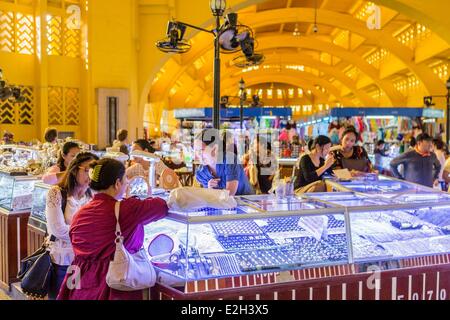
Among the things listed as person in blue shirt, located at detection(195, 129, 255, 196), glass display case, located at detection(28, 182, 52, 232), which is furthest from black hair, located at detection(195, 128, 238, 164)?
glass display case, located at detection(28, 182, 52, 232)

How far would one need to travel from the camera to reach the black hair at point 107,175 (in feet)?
8.14

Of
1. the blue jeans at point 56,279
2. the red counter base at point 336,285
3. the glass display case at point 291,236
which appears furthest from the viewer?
the blue jeans at point 56,279

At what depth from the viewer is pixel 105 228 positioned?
2441 millimetres

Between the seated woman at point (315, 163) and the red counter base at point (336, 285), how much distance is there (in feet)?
5.53

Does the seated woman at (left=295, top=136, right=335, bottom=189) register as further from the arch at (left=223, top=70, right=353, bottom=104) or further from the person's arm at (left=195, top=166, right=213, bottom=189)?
the arch at (left=223, top=70, right=353, bottom=104)

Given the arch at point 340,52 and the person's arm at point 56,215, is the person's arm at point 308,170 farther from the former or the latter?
the arch at point 340,52

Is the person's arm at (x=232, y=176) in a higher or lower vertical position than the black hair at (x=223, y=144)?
lower

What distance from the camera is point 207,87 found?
3006 centimetres

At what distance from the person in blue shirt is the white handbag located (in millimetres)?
1399

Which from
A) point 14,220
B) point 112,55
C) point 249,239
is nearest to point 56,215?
point 249,239

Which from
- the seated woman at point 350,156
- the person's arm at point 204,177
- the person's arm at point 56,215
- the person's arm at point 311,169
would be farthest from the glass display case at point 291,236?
the seated woman at point 350,156

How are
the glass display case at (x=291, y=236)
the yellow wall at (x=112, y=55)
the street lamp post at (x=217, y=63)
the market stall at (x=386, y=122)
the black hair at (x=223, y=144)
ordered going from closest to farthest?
the glass display case at (x=291, y=236) → the black hair at (x=223, y=144) → the street lamp post at (x=217, y=63) → the yellow wall at (x=112, y=55) → the market stall at (x=386, y=122)

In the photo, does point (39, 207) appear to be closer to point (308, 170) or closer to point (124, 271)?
point (124, 271)
